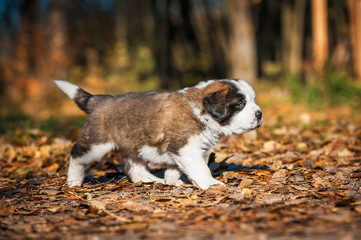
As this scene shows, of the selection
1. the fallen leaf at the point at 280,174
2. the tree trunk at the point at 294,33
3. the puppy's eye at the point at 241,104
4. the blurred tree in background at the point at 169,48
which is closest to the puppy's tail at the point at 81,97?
the puppy's eye at the point at 241,104

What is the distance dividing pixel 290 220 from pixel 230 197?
0.93 metres

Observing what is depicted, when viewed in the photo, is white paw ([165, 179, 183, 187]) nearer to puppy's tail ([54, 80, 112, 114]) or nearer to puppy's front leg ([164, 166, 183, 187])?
puppy's front leg ([164, 166, 183, 187])

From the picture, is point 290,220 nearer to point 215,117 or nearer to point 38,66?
point 215,117

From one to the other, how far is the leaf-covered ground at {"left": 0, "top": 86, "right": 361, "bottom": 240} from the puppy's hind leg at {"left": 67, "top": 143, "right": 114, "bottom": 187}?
7.2 inches

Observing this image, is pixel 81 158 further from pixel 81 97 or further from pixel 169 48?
pixel 169 48

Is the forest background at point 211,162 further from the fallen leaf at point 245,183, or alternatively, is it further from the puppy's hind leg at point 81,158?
the puppy's hind leg at point 81,158

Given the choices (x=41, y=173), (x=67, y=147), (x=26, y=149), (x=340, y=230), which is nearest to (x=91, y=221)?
(x=340, y=230)

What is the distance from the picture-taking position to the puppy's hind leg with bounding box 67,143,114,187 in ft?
16.7

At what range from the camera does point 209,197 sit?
14.0 feet

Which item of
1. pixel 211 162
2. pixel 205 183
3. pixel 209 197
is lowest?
pixel 209 197

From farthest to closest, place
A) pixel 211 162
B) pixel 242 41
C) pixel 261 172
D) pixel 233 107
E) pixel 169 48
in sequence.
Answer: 1. pixel 169 48
2. pixel 242 41
3. pixel 211 162
4. pixel 261 172
5. pixel 233 107

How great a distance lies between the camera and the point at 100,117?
5172 mm

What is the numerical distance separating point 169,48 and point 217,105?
17831mm

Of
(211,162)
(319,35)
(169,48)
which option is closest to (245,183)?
(211,162)
